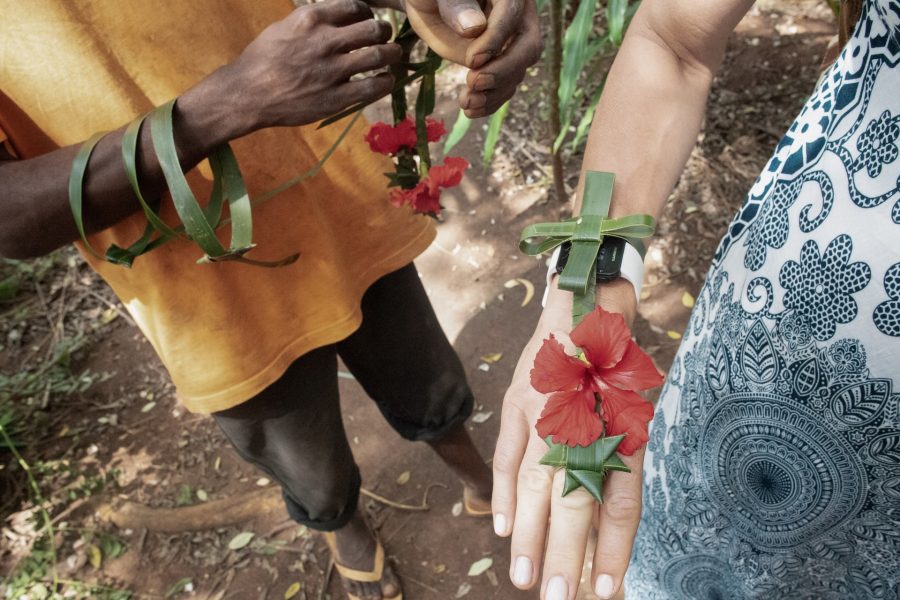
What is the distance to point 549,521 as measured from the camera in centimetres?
78

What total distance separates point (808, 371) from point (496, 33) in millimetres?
573

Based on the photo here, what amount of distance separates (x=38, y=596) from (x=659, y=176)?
93.6 inches

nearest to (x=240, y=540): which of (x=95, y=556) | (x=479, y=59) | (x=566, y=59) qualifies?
(x=95, y=556)

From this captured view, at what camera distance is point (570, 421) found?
0.74m

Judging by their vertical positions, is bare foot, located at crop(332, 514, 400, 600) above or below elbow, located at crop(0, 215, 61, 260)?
below

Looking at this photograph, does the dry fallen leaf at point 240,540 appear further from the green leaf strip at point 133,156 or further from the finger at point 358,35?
the finger at point 358,35

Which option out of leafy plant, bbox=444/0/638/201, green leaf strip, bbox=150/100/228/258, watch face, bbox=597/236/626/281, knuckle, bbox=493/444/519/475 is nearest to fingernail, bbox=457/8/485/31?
watch face, bbox=597/236/626/281

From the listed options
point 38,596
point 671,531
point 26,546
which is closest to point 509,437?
point 671,531

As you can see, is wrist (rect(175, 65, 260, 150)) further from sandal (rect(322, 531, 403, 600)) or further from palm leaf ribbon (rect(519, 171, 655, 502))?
sandal (rect(322, 531, 403, 600))

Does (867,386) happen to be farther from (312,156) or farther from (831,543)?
(312,156)

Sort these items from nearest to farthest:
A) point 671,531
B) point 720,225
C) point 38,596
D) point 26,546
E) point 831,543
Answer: point 831,543 < point 671,531 < point 38,596 < point 26,546 < point 720,225

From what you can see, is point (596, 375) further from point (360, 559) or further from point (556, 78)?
point (556, 78)

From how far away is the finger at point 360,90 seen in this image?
92 centimetres

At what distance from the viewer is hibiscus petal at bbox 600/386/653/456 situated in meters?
0.75
